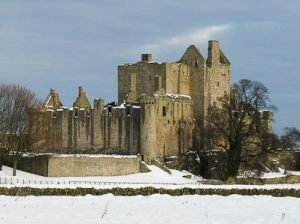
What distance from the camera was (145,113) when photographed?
8225 centimetres

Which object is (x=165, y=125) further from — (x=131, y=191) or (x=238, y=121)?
(x=131, y=191)

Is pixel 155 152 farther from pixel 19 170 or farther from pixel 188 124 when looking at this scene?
pixel 19 170

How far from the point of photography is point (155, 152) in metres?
83.1

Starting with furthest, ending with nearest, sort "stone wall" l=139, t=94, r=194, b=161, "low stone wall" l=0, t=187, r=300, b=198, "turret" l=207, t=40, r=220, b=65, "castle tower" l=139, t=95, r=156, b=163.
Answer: "turret" l=207, t=40, r=220, b=65 < "stone wall" l=139, t=94, r=194, b=161 < "castle tower" l=139, t=95, r=156, b=163 < "low stone wall" l=0, t=187, r=300, b=198

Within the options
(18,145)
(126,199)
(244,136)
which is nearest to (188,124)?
(244,136)

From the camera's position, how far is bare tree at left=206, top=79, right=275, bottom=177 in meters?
74.2

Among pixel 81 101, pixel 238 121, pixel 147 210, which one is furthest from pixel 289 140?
pixel 147 210

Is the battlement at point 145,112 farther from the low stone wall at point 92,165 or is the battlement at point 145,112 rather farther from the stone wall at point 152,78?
the low stone wall at point 92,165

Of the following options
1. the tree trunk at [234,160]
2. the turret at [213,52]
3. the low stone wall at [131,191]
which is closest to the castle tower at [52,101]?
the turret at [213,52]

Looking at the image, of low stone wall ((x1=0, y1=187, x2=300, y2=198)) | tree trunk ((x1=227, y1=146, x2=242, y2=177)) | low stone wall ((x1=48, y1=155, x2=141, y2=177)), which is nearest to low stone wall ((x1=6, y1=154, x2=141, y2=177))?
low stone wall ((x1=48, y1=155, x2=141, y2=177))

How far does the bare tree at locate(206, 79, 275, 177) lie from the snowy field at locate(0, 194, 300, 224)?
36342 millimetres

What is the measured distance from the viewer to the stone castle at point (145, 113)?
83.0 m

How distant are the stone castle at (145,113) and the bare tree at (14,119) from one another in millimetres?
1667

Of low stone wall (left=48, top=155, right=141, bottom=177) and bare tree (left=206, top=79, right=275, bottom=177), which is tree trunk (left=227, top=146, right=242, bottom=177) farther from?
low stone wall (left=48, top=155, right=141, bottom=177)
